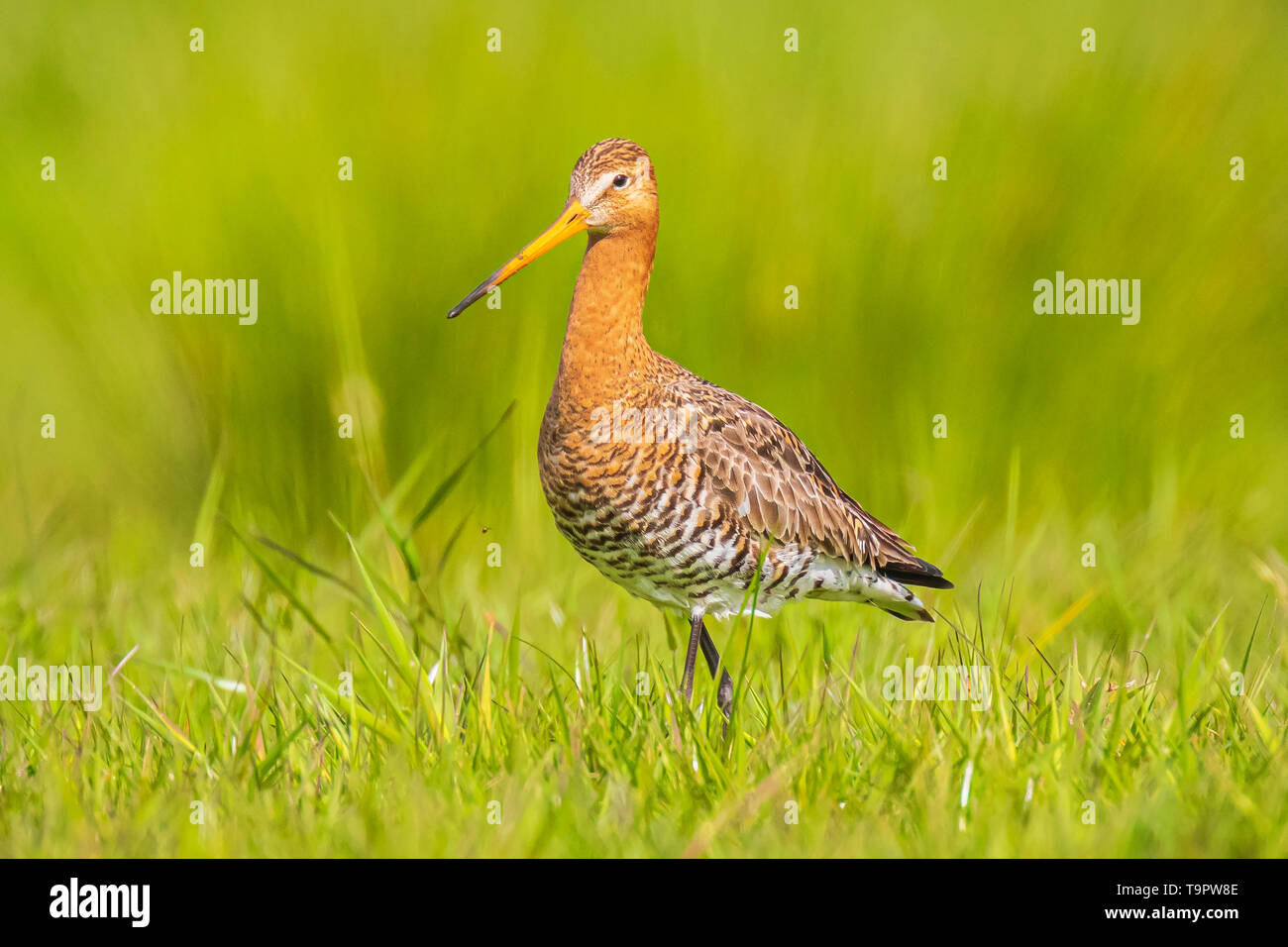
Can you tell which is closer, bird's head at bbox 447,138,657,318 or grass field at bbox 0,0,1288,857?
bird's head at bbox 447,138,657,318

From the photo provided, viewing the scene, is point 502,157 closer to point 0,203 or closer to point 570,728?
point 0,203

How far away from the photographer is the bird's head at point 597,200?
464 cm

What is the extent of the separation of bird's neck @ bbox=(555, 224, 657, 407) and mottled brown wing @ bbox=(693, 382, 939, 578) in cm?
33

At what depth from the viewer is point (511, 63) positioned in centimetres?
743

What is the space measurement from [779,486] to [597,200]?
116 centimetres

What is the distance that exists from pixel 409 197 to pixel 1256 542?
4495 mm

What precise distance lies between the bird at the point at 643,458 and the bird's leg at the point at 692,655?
0.4 inches

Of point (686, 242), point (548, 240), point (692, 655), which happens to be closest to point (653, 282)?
point (686, 242)

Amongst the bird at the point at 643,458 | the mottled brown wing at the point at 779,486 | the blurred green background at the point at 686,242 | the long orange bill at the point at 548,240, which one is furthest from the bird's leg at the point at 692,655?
the blurred green background at the point at 686,242

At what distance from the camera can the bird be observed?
4590mm

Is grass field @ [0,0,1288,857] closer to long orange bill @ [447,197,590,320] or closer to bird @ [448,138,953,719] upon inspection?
bird @ [448,138,953,719]

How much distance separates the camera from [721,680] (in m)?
4.53

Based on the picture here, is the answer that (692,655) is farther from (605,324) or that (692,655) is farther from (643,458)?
(605,324)

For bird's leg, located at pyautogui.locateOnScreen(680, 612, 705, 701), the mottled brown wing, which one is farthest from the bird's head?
bird's leg, located at pyautogui.locateOnScreen(680, 612, 705, 701)
